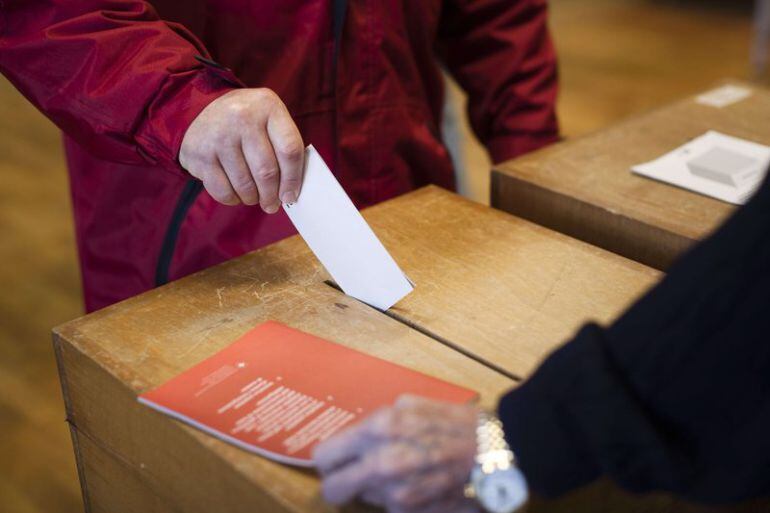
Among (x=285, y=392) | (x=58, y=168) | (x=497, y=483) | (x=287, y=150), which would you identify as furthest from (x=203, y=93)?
(x=58, y=168)

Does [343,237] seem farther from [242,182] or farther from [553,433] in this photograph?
[553,433]

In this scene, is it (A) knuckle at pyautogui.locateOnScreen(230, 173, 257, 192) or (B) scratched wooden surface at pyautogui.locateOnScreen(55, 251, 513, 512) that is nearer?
(B) scratched wooden surface at pyautogui.locateOnScreen(55, 251, 513, 512)

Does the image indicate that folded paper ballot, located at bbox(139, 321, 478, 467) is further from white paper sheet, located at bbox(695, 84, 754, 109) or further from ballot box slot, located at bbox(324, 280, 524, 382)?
white paper sheet, located at bbox(695, 84, 754, 109)

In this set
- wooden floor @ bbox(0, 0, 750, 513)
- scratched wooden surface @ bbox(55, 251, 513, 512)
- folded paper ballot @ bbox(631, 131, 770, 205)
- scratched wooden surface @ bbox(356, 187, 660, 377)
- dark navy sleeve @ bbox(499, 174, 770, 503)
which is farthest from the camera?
wooden floor @ bbox(0, 0, 750, 513)

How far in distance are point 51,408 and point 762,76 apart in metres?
3.38

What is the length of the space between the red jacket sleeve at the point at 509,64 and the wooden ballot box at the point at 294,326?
18.4 inches

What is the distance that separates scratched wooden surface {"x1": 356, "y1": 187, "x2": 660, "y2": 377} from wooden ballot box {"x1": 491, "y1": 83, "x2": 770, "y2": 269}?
72 mm

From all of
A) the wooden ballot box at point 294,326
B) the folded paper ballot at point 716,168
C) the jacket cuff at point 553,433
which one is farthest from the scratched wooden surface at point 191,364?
the folded paper ballot at point 716,168

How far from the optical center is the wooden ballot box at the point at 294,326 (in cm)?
71

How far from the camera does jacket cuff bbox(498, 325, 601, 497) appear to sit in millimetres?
608

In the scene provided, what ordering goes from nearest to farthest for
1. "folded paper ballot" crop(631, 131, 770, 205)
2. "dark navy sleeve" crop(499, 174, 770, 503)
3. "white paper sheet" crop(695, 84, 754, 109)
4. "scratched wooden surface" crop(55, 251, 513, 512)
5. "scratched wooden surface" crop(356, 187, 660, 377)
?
"dark navy sleeve" crop(499, 174, 770, 503), "scratched wooden surface" crop(55, 251, 513, 512), "scratched wooden surface" crop(356, 187, 660, 377), "folded paper ballot" crop(631, 131, 770, 205), "white paper sheet" crop(695, 84, 754, 109)

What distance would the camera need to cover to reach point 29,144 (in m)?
3.30

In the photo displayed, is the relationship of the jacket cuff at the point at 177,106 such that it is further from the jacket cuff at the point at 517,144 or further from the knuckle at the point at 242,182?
Answer: the jacket cuff at the point at 517,144

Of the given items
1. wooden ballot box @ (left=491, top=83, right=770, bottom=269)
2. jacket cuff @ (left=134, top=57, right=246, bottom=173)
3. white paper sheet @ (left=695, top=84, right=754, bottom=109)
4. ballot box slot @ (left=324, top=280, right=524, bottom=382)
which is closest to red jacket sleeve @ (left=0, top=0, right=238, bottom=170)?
jacket cuff @ (left=134, top=57, right=246, bottom=173)
